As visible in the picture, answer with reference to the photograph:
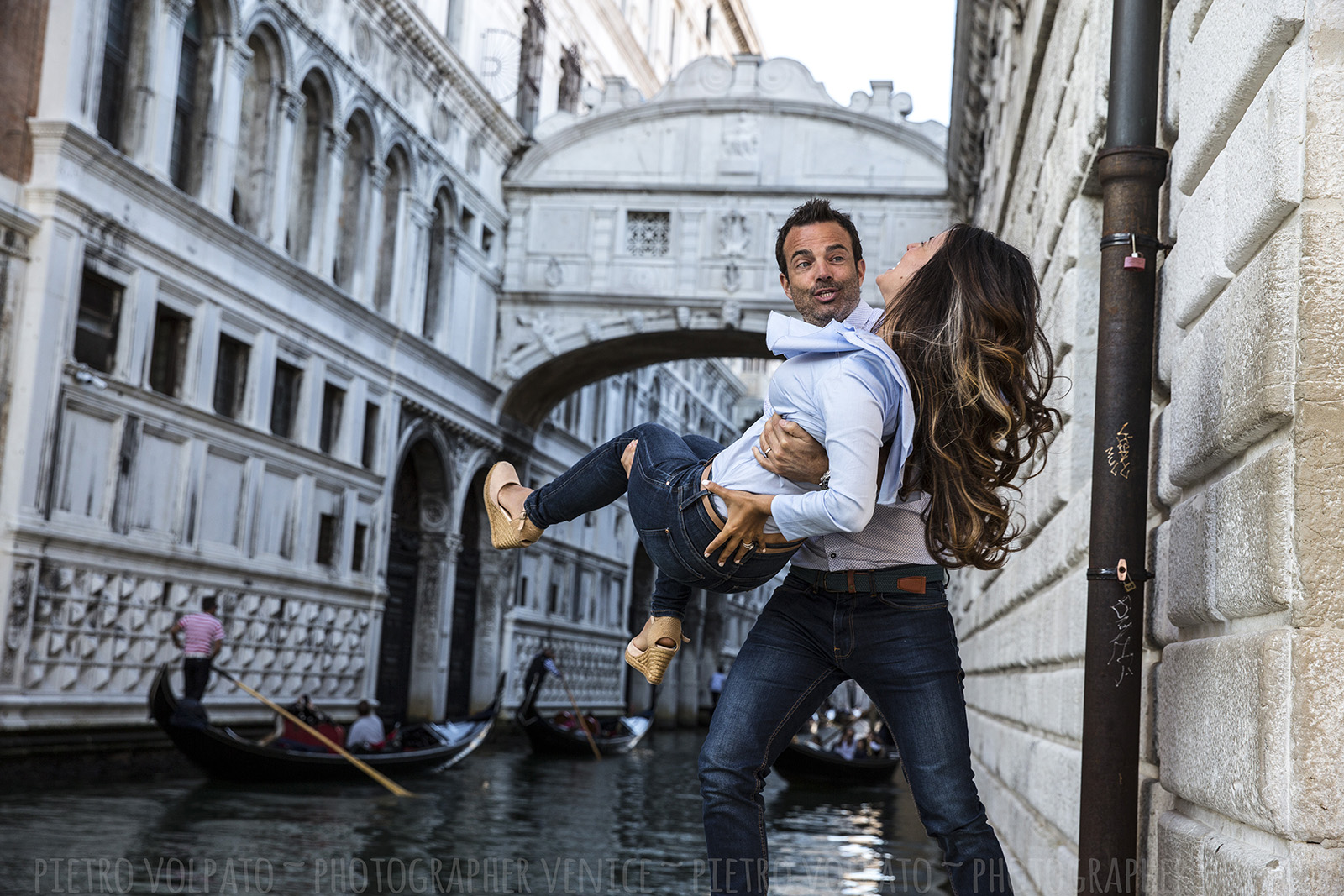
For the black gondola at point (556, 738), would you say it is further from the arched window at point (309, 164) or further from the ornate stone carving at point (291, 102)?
the ornate stone carving at point (291, 102)

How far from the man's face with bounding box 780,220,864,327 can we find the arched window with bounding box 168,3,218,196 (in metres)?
10.7

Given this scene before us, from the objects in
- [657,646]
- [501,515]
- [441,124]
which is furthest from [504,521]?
[441,124]

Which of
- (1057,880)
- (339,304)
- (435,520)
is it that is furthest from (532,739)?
(1057,880)

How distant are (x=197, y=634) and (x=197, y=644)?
3.1 inches

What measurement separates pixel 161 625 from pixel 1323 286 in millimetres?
11124

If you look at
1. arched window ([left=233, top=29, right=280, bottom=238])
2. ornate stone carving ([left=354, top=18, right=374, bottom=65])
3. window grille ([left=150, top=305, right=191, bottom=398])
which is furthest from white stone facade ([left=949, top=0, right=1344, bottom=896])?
ornate stone carving ([left=354, top=18, right=374, bottom=65])

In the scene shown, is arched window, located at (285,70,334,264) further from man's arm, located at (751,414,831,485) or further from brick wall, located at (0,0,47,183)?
man's arm, located at (751,414,831,485)

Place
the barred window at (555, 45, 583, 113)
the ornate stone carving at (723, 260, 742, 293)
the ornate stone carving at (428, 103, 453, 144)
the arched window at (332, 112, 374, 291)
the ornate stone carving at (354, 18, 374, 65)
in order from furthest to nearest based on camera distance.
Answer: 1. the barred window at (555, 45, 583, 113)
2. the ornate stone carving at (723, 260, 742, 293)
3. the ornate stone carving at (428, 103, 453, 144)
4. the arched window at (332, 112, 374, 291)
5. the ornate stone carving at (354, 18, 374, 65)

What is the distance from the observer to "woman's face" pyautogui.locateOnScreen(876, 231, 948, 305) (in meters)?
2.40

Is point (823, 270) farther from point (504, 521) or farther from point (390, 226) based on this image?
point (390, 226)

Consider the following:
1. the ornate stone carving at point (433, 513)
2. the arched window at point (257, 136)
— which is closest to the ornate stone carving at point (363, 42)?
the arched window at point (257, 136)

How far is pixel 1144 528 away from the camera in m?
2.59

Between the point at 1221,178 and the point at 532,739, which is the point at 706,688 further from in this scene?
the point at 1221,178

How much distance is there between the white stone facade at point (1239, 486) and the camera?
1.64 meters
